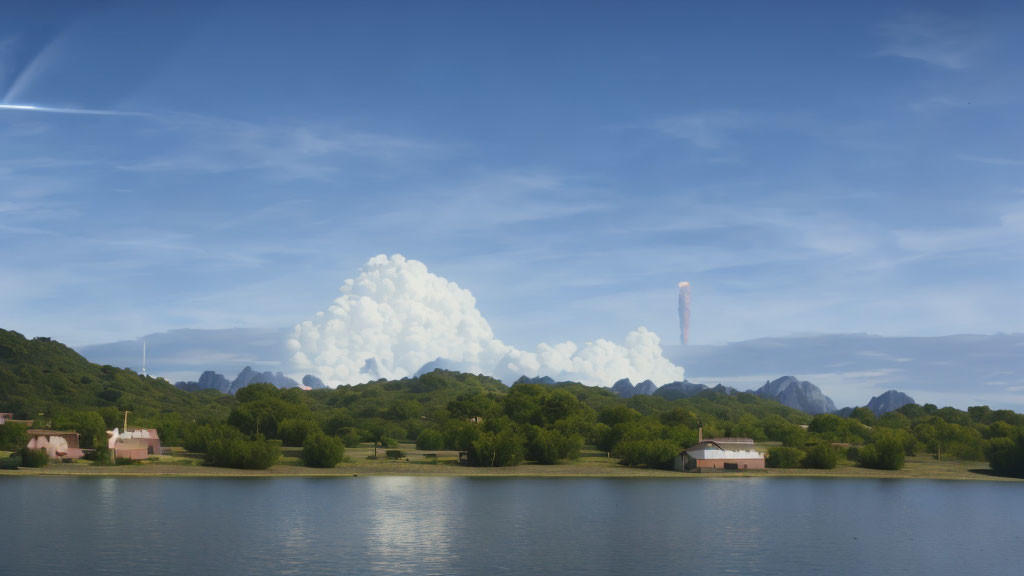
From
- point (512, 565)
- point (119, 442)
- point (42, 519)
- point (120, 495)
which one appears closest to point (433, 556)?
point (512, 565)

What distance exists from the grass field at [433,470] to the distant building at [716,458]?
240 centimetres

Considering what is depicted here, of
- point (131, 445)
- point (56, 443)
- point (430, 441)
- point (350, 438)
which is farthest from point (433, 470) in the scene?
point (56, 443)

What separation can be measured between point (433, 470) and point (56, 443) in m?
51.5

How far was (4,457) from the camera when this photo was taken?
116 metres

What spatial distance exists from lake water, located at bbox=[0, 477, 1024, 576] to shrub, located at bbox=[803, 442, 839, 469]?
35651mm

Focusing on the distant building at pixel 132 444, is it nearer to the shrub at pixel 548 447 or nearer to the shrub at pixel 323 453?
the shrub at pixel 323 453

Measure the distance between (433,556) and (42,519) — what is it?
3103cm

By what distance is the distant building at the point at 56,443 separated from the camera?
379 feet

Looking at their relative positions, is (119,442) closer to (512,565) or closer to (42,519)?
(42,519)

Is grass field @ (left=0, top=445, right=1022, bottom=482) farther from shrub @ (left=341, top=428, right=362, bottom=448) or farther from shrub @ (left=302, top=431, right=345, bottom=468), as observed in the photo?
shrub @ (left=341, top=428, right=362, bottom=448)

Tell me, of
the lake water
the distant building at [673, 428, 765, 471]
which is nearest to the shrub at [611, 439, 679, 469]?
the distant building at [673, 428, 765, 471]

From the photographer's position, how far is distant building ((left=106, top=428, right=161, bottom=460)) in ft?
399

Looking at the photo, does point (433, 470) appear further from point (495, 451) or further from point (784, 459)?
point (784, 459)

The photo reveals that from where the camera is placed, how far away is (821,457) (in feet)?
461
